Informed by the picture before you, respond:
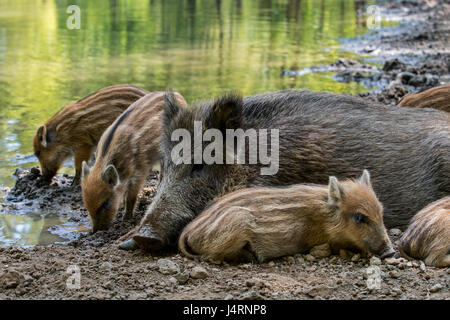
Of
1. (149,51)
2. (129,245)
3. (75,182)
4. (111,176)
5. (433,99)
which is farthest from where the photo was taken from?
(149,51)

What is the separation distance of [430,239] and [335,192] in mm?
613

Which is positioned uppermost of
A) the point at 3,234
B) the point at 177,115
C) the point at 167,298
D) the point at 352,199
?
the point at 177,115

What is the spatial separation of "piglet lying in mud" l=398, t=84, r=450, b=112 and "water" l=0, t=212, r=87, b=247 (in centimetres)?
335

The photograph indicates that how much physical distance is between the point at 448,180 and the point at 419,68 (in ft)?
21.8

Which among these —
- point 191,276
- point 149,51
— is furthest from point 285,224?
point 149,51

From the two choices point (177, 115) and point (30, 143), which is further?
point (30, 143)

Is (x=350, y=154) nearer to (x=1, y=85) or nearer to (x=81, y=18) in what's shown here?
(x=1, y=85)

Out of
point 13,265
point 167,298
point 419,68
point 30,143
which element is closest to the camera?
point 167,298

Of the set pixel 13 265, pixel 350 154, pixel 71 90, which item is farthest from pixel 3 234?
pixel 71 90

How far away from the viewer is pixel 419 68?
10742mm

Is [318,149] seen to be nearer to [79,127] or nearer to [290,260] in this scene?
[290,260]

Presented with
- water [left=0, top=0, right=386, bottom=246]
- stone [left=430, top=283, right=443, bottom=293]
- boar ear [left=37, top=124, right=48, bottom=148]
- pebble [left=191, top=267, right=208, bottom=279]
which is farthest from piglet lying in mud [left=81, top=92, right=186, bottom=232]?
stone [left=430, top=283, right=443, bottom=293]

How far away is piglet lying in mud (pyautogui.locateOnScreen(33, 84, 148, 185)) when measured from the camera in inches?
271

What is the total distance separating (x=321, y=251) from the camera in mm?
4016
